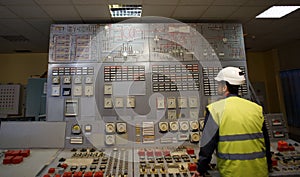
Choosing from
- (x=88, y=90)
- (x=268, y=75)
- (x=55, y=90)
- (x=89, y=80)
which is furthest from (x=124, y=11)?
(x=268, y=75)

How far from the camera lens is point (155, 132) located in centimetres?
233

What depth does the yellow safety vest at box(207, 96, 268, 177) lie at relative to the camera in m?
1.35

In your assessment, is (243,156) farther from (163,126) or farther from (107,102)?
(107,102)

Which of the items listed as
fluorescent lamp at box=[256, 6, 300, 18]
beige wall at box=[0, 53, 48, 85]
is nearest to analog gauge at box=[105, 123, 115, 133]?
fluorescent lamp at box=[256, 6, 300, 18]

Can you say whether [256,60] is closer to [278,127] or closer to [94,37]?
[278,127]

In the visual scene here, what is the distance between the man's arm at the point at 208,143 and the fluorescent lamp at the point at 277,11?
7.10 ft

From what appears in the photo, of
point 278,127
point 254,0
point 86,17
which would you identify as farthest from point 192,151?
point 86,17

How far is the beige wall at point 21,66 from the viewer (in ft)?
14.9

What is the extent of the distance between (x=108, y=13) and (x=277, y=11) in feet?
7.70

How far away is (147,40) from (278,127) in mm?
1908

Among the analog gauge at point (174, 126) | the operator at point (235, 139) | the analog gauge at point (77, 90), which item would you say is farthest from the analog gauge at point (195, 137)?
the analog gauge at point (77, 90)

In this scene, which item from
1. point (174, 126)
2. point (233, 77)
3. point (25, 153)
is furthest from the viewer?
point (174, 126)

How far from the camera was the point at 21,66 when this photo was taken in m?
4.60

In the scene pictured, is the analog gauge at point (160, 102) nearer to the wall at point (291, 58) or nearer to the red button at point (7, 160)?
the red button at point (7, 160)
